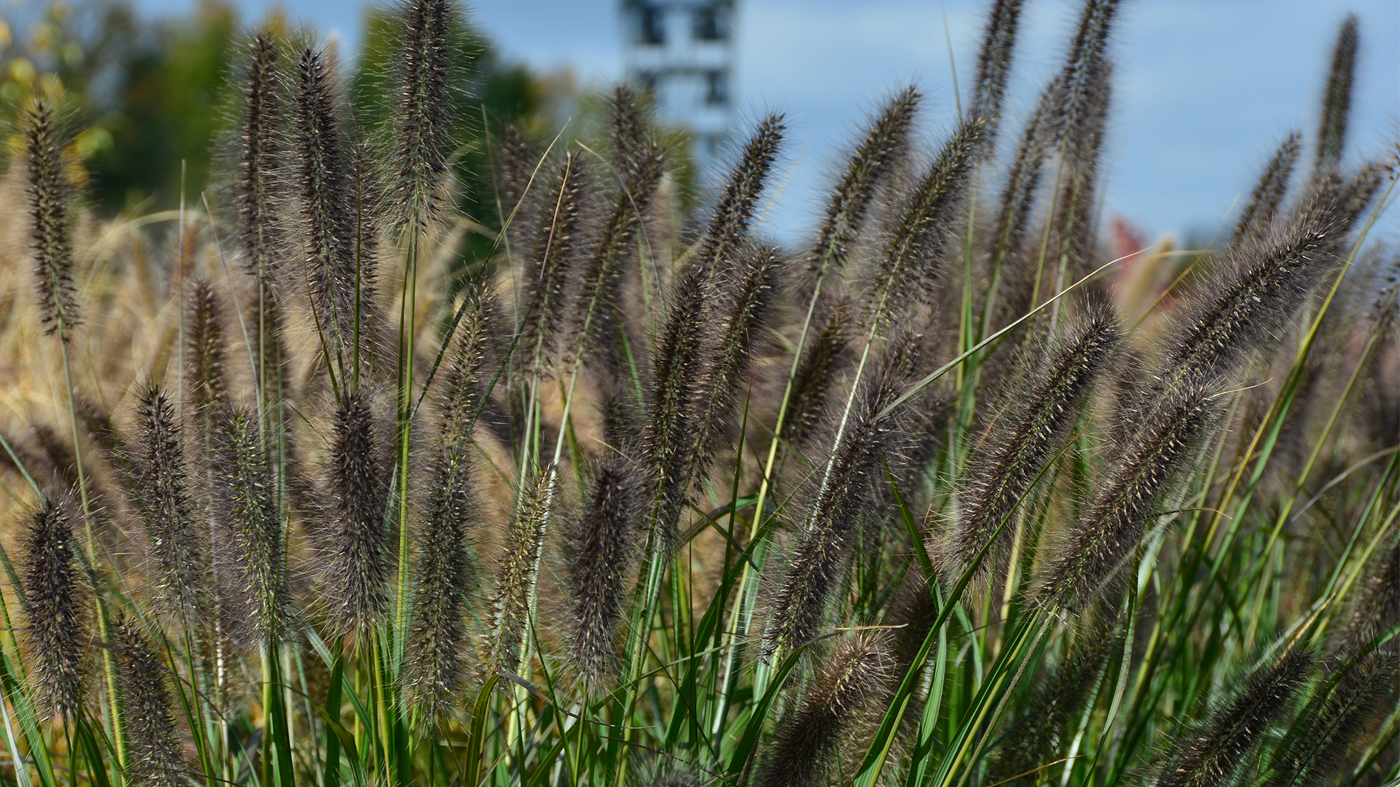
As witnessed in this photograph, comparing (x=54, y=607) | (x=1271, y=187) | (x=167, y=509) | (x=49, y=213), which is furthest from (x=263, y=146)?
(x=1271, y=187)

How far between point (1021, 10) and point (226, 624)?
1892mm

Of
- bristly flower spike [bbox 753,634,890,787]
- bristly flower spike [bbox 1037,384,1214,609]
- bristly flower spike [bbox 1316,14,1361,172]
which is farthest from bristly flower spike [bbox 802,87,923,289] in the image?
bristly flower spike [bbox 1316,14,1361,172]

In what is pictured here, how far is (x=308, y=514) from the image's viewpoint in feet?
5.93

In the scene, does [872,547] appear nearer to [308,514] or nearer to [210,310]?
[308,514]

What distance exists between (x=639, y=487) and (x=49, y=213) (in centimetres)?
121

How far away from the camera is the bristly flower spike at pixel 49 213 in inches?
76.3

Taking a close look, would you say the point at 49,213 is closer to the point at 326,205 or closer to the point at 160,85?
the point at 326,205

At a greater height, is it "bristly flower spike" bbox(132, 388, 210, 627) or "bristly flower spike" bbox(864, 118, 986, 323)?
"bristly flower spike" bbox(864, 118, 986, 323)

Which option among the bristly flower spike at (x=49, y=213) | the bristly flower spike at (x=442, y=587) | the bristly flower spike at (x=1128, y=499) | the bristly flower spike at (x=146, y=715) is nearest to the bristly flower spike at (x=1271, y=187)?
the bristly flower spike at (x=1128, y=499)

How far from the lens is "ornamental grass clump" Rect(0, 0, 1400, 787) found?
1.52 meters

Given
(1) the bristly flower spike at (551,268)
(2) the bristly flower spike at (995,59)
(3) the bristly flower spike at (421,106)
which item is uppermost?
(2) the bristly flower spike at (995,59)

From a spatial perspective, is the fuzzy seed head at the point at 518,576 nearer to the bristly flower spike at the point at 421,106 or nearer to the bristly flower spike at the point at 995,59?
the bristly flower spike at the point at 421,106

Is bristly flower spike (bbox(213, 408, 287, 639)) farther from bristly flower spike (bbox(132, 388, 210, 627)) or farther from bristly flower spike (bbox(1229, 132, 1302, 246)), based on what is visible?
bristly flower spike (bbox(1229, 132, 1302, 246))

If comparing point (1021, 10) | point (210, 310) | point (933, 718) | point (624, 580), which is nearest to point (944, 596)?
point (933, 718)
